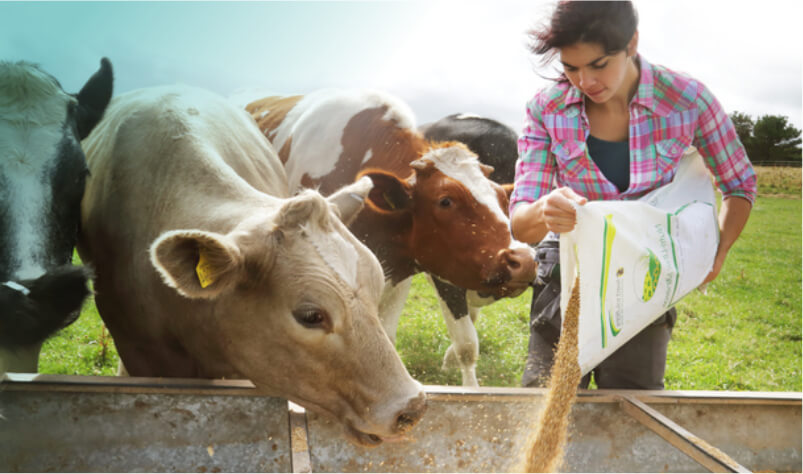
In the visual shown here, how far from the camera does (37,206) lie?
222 cm

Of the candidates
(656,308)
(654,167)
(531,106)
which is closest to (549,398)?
(656,308)

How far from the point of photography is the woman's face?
205 cm

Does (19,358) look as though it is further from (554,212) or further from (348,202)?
(554,212)

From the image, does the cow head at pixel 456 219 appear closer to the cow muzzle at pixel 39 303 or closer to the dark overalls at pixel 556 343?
the dark overalls at pixel 556 343

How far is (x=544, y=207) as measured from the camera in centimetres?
197

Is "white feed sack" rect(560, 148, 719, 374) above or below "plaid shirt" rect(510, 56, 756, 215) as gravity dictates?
below

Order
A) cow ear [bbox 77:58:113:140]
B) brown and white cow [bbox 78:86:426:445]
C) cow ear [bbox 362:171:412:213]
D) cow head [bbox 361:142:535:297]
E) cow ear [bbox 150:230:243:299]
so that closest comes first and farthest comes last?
1. cow ear [bbox 150:230:243:299]
2. brown and white cow [bbox 78:86:426:445]
3. cow ear [bbox 77:58:113:140]
4. cow head [bbox 361:142:535:297]
5. cow ear [bbox 362:171:412:213]

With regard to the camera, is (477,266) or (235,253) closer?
(235,253)

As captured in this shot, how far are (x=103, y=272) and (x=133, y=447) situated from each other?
77 cm

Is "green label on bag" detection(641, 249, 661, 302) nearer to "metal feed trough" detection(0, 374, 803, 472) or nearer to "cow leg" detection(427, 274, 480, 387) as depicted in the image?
"metal feed trough" detection(0, 374, 803, 472)

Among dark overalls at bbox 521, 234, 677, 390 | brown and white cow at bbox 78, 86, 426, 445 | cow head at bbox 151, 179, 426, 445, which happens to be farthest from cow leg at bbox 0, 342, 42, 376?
dark overalls at bbox 521, 234, 677, 390

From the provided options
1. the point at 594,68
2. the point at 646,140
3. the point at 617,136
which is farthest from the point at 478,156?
the point at 594,68

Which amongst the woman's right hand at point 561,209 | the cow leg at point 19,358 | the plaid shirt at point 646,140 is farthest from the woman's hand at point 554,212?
the cow leg at point 19,358

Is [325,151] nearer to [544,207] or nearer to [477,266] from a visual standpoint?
[477,266]
